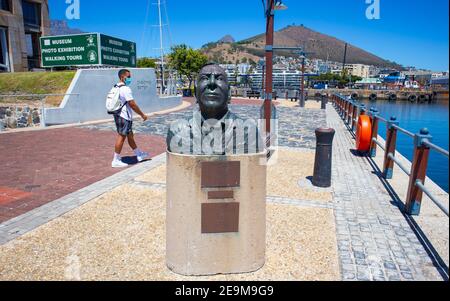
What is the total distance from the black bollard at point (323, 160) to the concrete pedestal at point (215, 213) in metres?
3.10

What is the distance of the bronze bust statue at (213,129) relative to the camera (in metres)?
3.18

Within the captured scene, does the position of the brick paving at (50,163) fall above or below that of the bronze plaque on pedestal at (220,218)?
below

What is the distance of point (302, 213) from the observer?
485 cm

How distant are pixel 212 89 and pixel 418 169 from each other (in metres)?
3.30

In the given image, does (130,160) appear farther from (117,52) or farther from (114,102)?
(117,52)

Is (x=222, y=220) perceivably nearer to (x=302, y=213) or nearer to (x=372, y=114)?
(x=302, y=213)

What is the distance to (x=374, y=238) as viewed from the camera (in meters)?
4.05

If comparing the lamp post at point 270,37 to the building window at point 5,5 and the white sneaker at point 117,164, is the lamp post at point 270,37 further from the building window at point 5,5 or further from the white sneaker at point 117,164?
the building window at point 5,5

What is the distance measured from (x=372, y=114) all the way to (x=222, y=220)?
23.7ft

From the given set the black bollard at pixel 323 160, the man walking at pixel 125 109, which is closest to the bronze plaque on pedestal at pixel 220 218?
the black bollard at pixel 323 160

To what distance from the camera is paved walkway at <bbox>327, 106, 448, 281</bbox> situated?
3.31 meters

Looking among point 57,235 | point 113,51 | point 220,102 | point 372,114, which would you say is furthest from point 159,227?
point 113,51

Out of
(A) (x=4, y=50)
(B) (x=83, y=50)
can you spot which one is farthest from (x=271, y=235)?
(A) (x=4, y=50)

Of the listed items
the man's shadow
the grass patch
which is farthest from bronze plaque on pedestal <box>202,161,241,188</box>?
the grass patch
